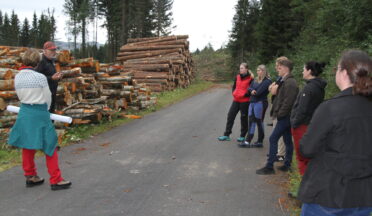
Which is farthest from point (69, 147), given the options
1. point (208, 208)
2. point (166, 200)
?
point (208, 208)

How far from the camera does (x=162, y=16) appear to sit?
49781 millimetres

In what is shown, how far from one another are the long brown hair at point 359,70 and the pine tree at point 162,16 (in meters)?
47.0

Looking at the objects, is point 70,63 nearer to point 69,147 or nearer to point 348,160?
point 69,147

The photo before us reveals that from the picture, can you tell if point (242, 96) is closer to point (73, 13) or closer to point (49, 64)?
point (49, 64)

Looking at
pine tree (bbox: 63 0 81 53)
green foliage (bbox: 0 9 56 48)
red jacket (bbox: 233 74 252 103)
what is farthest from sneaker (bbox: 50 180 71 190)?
green foliage (bbox: 0 9 56 48)

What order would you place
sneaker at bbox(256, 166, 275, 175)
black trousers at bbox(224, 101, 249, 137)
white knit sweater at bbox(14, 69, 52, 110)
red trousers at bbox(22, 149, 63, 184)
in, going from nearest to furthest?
white knit sweater at bbox(14, 69, 52, 110) → red trousers at bbox(22, 149, 63, 184) → sneaker at bbox(256, 166, 275, 175) → black trousers at bbox(224, 101, 249, 137)

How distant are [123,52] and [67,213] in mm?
22979

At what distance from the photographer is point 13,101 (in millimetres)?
8641

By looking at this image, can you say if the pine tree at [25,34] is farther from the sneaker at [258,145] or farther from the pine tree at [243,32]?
the sneaker at [258,145]

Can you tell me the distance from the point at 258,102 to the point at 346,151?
5430 millimetres

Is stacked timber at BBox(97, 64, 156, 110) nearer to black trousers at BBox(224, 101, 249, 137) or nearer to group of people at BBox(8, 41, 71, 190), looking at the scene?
black trousers at BBox(224, 101, 249, 137)

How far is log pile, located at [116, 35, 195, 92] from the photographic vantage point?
858 inches

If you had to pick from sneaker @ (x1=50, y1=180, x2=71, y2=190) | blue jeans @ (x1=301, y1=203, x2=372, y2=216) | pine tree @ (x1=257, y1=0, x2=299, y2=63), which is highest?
pine tree @ (x1=257, y1=0, x2=299, y2=63)

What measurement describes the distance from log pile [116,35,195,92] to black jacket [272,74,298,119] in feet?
51.3
